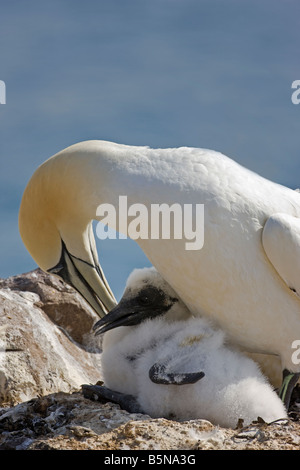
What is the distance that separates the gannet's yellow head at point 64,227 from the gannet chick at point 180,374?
1.80ft

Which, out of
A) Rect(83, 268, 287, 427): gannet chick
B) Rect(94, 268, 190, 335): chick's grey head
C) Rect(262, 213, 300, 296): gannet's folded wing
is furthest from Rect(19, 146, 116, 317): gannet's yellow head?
Rect(262, 213, 300, 296): gannet's folded wing

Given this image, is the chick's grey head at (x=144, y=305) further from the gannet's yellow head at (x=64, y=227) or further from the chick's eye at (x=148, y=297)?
the gannet's yellow head at (x=64, y=227)

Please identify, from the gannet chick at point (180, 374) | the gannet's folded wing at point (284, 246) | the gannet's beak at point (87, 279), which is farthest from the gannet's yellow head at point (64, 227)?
the gannet's folded wing at point (284, 246)

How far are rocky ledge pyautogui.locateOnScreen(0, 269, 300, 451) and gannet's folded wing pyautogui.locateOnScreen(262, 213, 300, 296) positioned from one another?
2.71 feet

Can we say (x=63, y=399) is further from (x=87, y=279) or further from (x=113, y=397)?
(x=87, y=279)

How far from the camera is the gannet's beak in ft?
18.9

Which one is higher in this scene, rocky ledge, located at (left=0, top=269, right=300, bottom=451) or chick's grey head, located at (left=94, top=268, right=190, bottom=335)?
chick's grey head, located at (left=94, top=268, right=190, bottom=335)

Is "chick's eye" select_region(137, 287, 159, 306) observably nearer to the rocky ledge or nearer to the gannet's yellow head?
the gannet's yellow head

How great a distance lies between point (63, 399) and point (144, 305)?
83cm

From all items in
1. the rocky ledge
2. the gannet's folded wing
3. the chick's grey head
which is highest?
the gannet's folded wing

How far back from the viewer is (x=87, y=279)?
19.0 ft

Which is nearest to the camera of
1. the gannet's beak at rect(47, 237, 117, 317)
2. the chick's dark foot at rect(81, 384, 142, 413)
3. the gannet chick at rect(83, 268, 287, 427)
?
the gannet chick at rect(83, 268, 287, 427)

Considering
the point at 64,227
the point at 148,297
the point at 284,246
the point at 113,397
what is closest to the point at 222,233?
the point at 284,246
